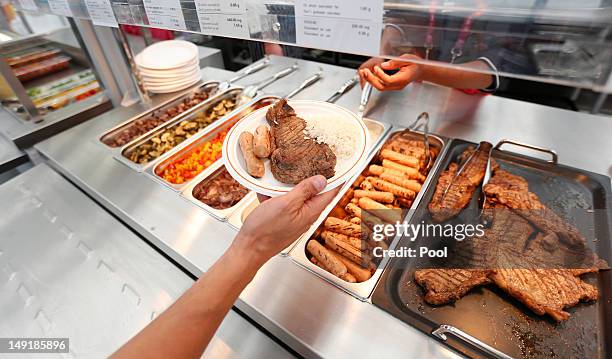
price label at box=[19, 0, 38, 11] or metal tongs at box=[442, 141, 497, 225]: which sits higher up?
price label at box=[19, 0, 38, 11]

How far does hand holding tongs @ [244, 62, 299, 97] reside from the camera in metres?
2.26

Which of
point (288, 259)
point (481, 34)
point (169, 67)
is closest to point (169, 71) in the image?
point (169, 67)

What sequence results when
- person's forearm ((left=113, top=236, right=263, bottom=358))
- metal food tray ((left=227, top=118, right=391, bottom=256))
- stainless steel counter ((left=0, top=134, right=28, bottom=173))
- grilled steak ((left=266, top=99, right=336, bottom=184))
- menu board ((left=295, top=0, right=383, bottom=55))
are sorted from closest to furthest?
menu board ((left=295, top=0, right=383, bottom=55)) < person's forearm ((left=113, top=236, right=263, bottom=358)) < grilled steak ((left=266, top=99, right=336, bottom=184)) < metal food tray ((left=227, top=118, right=391, bottom=256)) < stainless steel counter ((left=0, top=134, right=28, bottom=173))

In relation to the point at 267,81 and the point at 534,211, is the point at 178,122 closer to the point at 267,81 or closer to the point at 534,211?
the point at 267,81

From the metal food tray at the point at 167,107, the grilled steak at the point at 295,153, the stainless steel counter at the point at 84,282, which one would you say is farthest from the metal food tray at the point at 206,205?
the metal food tray at the point at 167,107

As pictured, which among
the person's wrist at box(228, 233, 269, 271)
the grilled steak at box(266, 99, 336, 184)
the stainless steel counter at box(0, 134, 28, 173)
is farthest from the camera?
the stainless steel counter at box(0, 134, 28, 173)

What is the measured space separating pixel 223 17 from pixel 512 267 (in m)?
1.28

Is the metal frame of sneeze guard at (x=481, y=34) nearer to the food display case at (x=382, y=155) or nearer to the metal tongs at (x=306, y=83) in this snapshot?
the food display case at (x=382, y=155)

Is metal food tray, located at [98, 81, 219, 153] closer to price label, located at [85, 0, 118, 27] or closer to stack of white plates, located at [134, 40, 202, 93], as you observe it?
stack of white plates, located at [134, 40, 202, 93]

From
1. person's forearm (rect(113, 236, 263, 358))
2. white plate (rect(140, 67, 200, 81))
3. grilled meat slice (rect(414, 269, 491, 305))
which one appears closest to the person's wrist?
person's forearm (rect(113, 236, 263, 358))

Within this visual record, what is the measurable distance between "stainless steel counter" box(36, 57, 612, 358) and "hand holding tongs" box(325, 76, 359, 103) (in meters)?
0.05

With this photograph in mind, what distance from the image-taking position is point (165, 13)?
1083mm

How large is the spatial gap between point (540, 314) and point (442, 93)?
150 cm

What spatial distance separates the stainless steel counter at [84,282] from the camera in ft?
3.73
